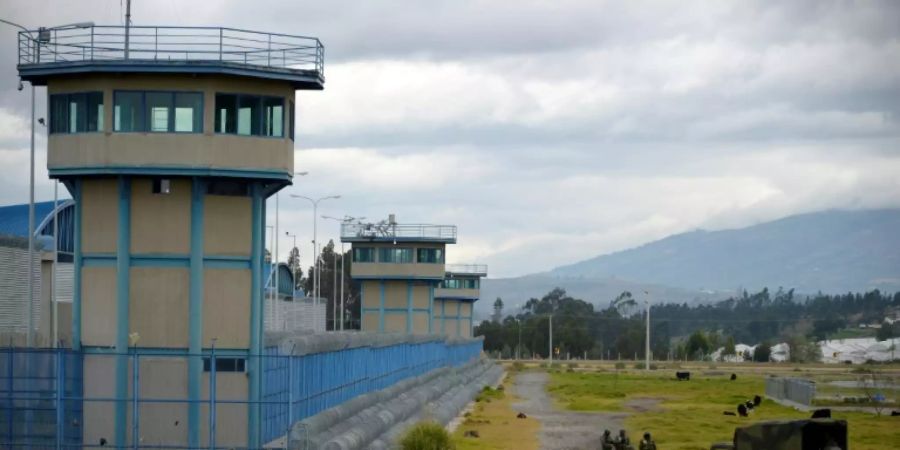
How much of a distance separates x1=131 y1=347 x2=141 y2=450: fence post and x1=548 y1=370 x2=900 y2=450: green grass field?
82.0 ft

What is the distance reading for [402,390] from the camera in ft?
211

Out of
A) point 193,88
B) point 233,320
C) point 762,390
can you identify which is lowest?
point 762,390

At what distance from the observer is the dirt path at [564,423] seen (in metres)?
55.8

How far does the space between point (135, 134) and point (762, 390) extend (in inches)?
3116

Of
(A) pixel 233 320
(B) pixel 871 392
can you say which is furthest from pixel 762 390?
(A) pixel 233 320

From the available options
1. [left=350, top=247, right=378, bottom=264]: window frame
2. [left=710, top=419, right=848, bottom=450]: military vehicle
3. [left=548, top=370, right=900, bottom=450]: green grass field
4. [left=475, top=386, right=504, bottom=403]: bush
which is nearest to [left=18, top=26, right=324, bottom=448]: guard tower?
[left=710, top=419, right=848, bottom=450]: military vehicle

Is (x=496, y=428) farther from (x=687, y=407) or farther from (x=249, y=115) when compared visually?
(x=249, y=115)

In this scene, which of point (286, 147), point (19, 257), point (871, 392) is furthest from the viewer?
point (871, 392)

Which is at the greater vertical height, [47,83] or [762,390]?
[47,83]

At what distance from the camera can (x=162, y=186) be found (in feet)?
117

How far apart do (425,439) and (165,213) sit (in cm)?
1160

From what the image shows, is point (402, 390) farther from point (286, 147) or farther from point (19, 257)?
point (286, 147)

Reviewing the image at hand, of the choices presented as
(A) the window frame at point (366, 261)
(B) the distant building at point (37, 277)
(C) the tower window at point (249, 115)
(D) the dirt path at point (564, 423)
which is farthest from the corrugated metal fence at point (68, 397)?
(A) the window frame at point (366, 261)

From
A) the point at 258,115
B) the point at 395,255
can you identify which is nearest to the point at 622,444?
the point at 258,115
